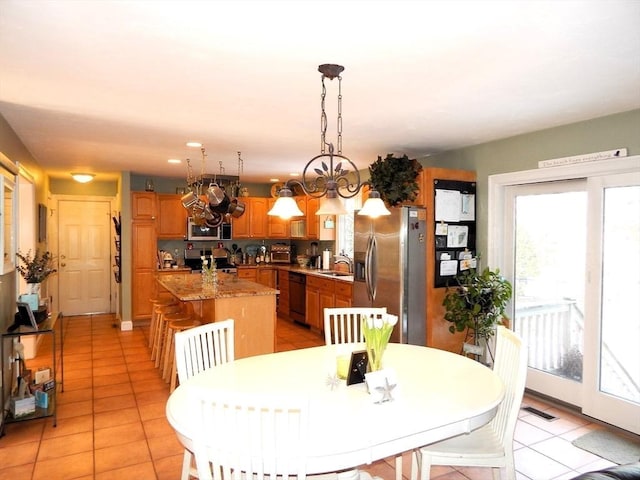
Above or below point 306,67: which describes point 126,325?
below

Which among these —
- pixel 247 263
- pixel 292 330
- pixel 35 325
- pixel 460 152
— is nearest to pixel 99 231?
pixel 247 263

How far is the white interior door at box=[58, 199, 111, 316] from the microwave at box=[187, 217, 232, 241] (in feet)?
5.57

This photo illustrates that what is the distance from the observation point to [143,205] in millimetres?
6672

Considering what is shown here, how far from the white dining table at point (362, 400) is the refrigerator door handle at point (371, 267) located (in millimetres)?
2093

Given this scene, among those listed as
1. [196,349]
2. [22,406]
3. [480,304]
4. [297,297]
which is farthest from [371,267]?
[22,406]

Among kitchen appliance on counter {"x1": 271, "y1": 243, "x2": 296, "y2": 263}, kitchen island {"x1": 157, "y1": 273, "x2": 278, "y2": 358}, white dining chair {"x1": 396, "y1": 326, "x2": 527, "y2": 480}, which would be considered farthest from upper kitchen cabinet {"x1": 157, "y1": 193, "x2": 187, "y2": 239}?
white dining chair {"x1": 396, "y1": 326, "x2": 527, "y2": 480}

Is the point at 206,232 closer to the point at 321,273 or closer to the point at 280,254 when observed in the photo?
the point at 280,254

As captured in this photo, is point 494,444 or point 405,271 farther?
point 405,271

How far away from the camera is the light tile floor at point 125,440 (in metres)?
2.67

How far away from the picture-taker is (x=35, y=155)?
A: 506cm

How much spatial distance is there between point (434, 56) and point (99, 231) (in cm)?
710

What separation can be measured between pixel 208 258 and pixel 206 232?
0.51 m

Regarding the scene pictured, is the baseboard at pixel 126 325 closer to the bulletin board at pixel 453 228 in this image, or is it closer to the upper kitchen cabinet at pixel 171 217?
the upper kitchen cabinet at pixel 171 217

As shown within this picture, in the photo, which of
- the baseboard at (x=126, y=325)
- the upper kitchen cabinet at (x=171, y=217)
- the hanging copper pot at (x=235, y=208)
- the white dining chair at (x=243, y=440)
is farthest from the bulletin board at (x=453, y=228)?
the baseboard at (x=126, y=325)
